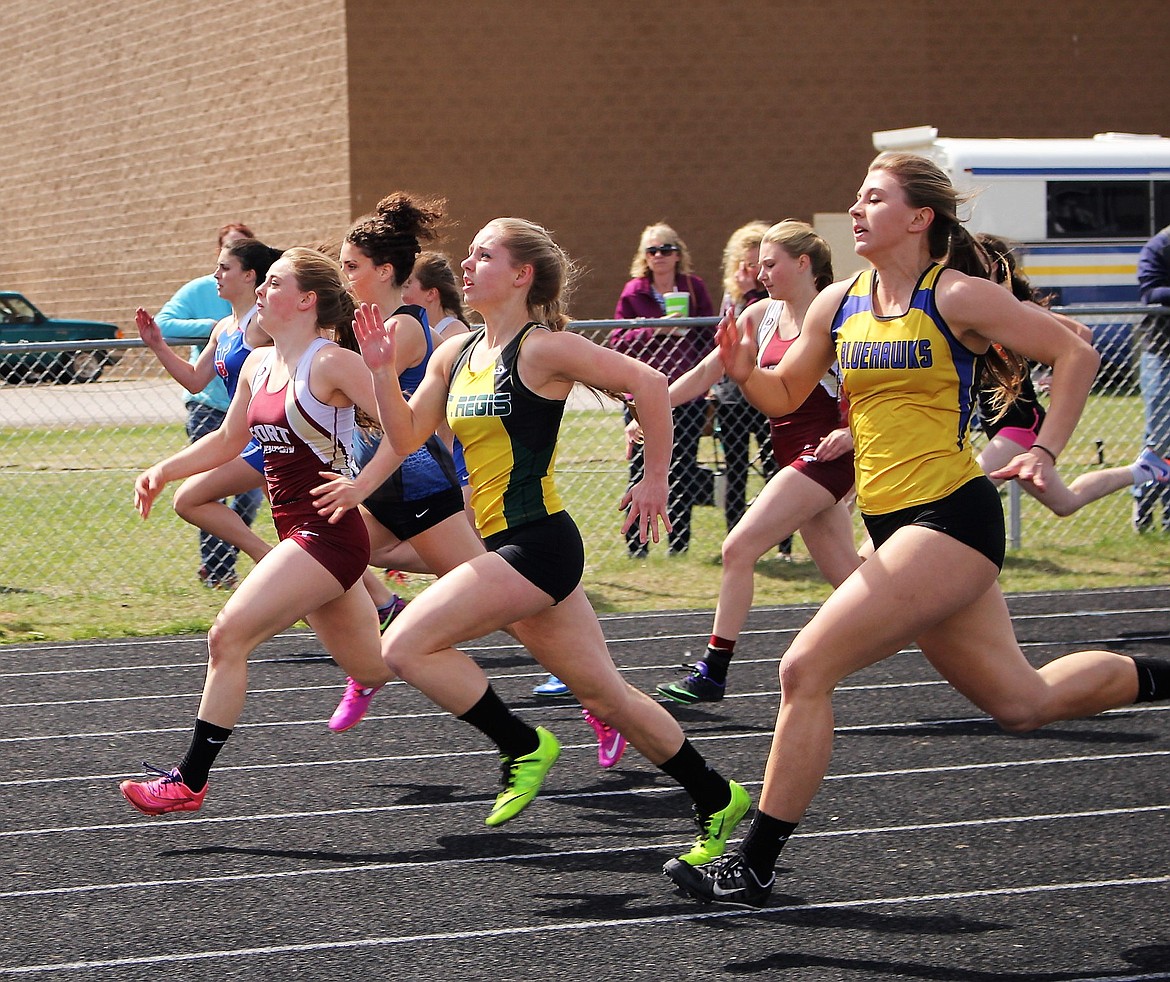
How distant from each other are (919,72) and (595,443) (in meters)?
16.4

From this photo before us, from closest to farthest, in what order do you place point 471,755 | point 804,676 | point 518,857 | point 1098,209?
1. point 804,676
2. point 518,857
3. point 471,755
4. point 1098,209

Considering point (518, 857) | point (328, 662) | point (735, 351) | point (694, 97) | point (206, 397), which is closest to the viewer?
point (735, 351)

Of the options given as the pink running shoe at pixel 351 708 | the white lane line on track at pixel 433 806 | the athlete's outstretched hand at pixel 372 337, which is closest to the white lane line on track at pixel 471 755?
the white lane line on track at pixel 433 806

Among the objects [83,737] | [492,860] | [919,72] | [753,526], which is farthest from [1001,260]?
[919,72]

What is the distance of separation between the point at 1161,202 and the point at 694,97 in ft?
25.0

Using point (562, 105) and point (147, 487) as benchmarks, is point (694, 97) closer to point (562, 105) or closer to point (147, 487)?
point (562, 105)

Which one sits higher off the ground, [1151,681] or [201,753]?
[1151,681]

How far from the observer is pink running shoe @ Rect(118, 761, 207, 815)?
5.24m

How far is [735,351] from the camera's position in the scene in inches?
187

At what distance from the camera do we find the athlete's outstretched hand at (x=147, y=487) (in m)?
5.90

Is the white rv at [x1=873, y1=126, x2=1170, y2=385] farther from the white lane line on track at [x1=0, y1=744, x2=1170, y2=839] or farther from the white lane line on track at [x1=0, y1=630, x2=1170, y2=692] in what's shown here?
the white lane line on track at [x1=0, y1=744, x2=1170, y2=839]

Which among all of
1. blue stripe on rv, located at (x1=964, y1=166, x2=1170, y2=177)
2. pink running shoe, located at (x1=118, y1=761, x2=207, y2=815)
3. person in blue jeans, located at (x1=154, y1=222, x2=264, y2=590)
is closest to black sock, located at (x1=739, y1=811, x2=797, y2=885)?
pink running shoe, located at (x1=118, y1=761, x2=207, y2=815)

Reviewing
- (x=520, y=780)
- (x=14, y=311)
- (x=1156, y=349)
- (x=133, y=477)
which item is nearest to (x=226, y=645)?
(x=520, y=780)

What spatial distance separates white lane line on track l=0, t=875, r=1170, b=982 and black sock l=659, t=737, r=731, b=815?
340 millimetres
